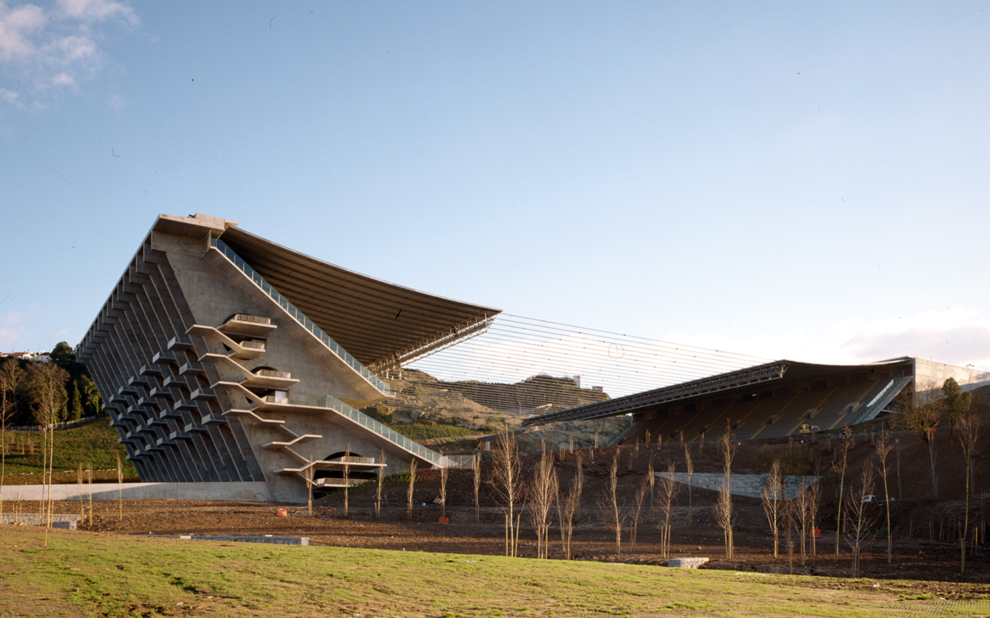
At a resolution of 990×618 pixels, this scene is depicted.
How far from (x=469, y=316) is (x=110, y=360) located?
33.3 metres

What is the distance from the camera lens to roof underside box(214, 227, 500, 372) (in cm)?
4872

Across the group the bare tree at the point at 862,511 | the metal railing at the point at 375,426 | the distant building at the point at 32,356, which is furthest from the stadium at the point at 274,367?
the distant building at the point at 32,356

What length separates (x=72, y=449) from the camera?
86.2 m

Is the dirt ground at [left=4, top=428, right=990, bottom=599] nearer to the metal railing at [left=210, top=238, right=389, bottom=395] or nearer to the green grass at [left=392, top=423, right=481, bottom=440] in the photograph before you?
the metal railing at [left=210, top=238, right=389, bottom=395]

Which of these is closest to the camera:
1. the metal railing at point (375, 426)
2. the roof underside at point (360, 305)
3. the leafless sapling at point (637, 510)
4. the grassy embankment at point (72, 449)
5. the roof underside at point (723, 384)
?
the leafless sapling at point (637, 510)

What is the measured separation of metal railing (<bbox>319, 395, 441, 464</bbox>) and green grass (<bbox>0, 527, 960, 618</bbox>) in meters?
30.7

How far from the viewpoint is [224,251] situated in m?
46.7

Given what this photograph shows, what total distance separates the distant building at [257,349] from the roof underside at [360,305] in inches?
5.5

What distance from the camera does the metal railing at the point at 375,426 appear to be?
1982 inches

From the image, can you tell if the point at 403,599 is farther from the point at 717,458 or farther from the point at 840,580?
the point at 717,458

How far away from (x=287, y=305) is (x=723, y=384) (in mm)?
38310

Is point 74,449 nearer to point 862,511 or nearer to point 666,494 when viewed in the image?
point 666,494

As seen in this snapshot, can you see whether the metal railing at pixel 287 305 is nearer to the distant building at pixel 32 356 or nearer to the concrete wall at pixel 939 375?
the concrete wall at pixel 939 375

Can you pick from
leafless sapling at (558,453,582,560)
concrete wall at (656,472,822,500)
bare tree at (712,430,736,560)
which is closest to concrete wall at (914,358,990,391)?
bare tree at (712,430,736,560)
